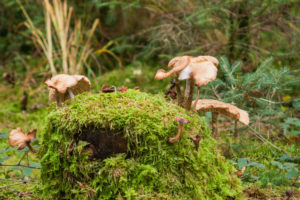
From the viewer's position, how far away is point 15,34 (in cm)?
777

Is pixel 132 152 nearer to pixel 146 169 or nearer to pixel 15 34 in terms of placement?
pixel 146 169

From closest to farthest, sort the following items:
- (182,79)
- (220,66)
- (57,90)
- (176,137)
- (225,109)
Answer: (176,137) < (182,79) < (57,90) < (225,109) < (220,66)

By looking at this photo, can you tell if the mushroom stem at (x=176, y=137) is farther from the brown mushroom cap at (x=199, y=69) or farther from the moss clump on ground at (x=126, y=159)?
the brown mushroom cap at (x=199, y=69)

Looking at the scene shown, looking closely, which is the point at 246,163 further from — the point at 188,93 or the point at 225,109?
Answer: the point at 188,93

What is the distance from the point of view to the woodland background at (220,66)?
2617 mm

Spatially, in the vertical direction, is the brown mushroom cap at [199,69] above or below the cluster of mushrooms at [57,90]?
above

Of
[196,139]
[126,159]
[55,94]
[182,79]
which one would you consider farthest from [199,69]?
[55,94]

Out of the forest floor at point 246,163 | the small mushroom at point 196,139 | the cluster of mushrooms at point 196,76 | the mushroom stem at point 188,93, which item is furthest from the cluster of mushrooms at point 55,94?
the small mushroom at point 196,139

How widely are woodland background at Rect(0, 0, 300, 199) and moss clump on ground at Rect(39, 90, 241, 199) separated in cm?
42

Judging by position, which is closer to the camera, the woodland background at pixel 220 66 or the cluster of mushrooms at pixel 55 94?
the cluster of mushrooms at pixel 55 94

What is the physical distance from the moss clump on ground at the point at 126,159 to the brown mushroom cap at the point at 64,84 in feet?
0.46

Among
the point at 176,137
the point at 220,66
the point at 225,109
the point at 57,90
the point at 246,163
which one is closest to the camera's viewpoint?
the point at 176,137

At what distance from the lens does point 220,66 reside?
285 centimetres

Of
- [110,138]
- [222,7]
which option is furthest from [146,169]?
[222,7]
